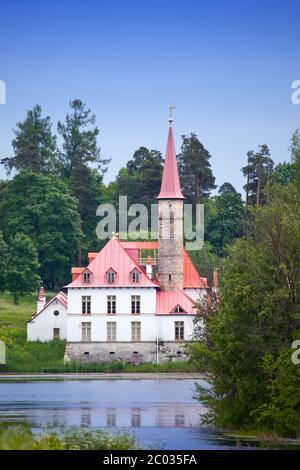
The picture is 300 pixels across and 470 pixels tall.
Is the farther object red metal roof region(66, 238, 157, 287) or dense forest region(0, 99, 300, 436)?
red metal roof region(66, 238, 157, 287)

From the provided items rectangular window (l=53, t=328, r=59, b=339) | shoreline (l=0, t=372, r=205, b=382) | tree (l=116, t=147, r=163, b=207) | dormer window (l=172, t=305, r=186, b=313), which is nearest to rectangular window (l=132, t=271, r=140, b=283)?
dormer window (l=172, t=305, r=186, b=313)

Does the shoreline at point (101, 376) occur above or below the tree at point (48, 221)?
below

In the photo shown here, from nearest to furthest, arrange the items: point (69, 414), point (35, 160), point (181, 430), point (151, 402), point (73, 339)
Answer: point (181, 430) → point (69, 414) → point (151, 402) → point (73, 339) → point (35, 160)

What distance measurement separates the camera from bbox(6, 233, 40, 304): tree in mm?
116812

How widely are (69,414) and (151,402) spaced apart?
31.5 feet

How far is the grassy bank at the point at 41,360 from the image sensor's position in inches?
4087

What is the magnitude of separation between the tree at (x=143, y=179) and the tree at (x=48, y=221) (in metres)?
15.9

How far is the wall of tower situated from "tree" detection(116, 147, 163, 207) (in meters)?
30.4

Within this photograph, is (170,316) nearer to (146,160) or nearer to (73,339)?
(73,339)

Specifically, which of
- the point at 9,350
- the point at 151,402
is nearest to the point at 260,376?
the point at 151,402

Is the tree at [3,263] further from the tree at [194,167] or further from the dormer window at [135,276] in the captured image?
the tree at [194,167]

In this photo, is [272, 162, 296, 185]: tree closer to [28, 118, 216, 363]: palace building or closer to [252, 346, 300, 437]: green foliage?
[28, 118, 216, 363]: palace building

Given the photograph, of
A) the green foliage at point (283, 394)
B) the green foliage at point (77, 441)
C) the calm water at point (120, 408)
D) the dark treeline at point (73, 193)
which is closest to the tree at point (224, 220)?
the dark treeline at point (73, 193)

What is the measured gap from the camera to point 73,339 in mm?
112000
